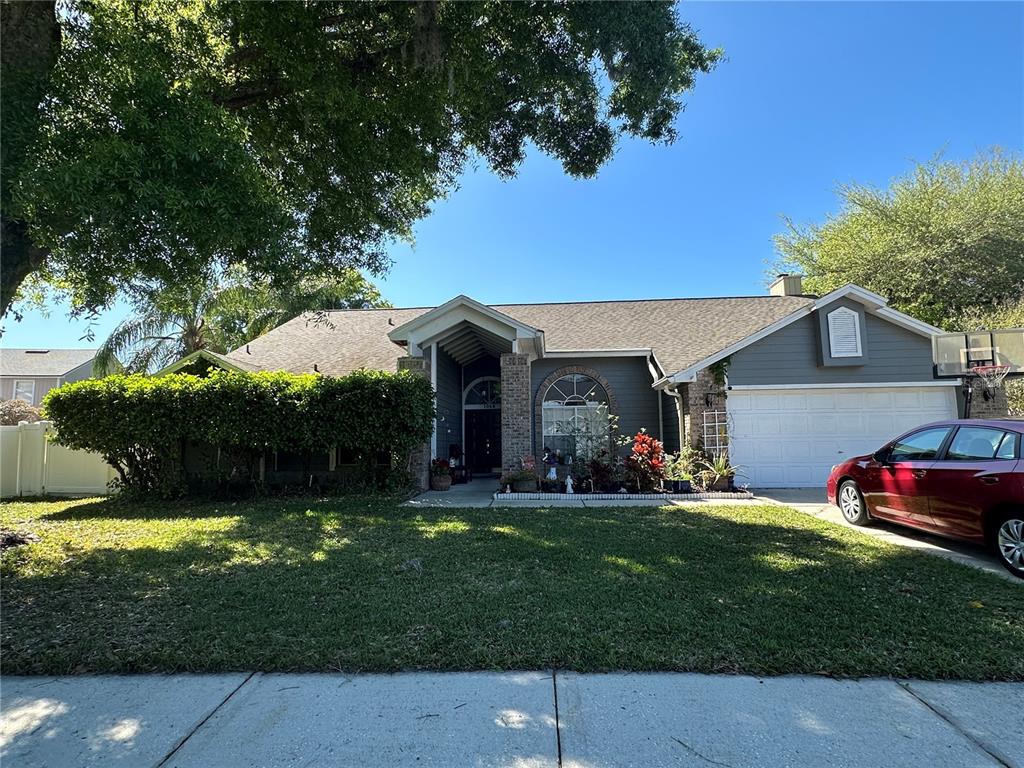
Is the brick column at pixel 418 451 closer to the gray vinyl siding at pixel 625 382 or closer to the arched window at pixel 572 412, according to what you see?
the gray vinyl siding at pixel 625 382

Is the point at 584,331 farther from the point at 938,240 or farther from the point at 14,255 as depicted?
the point at 938,240

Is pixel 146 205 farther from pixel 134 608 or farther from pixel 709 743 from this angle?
pixel 709 743

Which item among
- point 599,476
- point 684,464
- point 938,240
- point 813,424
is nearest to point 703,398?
point 684,464

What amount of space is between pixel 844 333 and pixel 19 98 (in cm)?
1426

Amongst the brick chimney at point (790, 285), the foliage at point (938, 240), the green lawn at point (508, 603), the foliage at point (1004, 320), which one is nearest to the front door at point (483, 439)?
the green lawn at point (508, 603)

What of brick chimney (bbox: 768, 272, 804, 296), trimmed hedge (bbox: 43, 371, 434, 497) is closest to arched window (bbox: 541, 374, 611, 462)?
trimmed hedge (bbox: 43, 371, 434, 497)

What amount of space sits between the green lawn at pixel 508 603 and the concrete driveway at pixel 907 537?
40cm

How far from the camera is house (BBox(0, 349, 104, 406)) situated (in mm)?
32000

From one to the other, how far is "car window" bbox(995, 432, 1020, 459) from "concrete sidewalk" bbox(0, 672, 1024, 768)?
10.8 ft

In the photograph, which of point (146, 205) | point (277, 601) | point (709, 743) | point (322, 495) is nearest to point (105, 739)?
point (277, 601)

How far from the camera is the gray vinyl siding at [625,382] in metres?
14.5

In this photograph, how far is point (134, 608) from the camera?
4633 millimetres

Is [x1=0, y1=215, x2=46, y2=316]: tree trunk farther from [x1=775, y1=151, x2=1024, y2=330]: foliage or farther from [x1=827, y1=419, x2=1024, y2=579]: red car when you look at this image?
[x1=775, y1=151, x2=1024, y2=330]: foliage

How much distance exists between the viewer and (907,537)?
7230 millimetres
